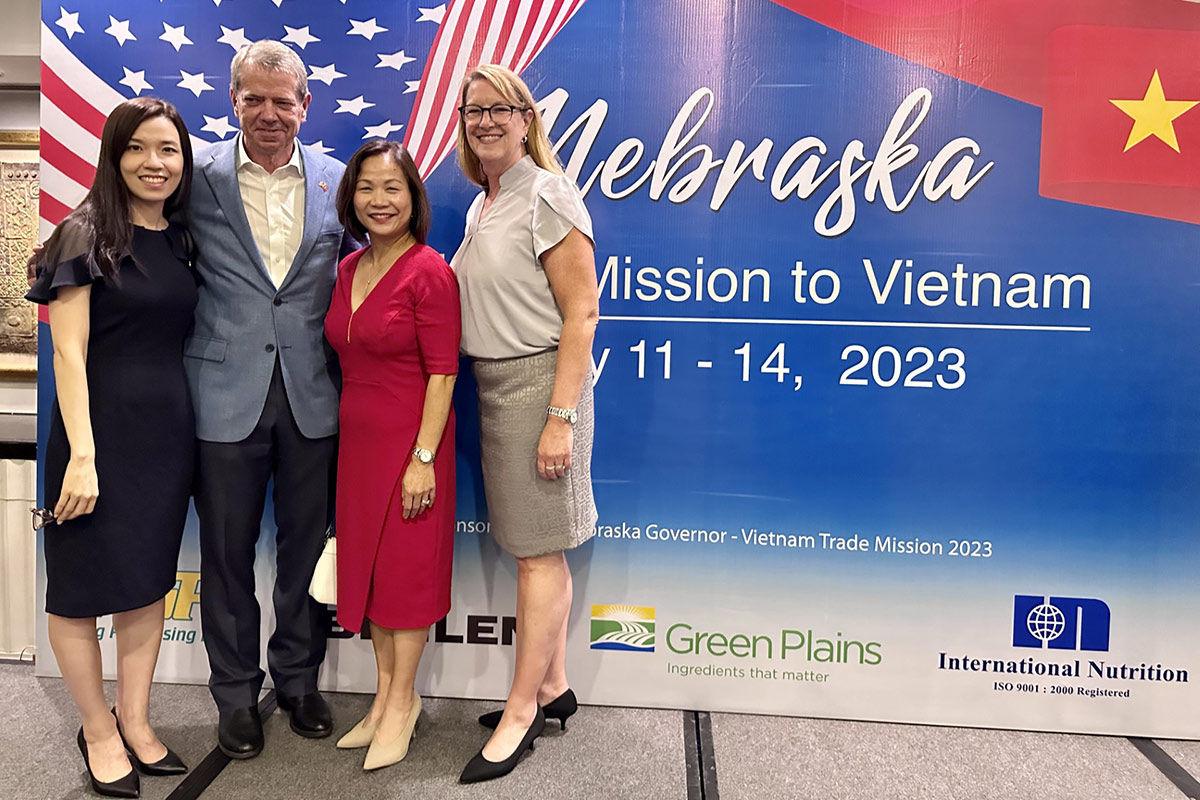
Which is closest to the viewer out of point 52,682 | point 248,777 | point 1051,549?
point 248,777

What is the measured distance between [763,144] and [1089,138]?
38.1 inches

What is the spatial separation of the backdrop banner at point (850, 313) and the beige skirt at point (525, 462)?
0.40 metres

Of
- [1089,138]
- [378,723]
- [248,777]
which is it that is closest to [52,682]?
[248,777]

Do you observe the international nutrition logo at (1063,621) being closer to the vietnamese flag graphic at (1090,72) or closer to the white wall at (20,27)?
the vietnamese flag graphic at (1090,72)

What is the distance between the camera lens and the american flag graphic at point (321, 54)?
247 cm

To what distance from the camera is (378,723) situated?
7.48ft

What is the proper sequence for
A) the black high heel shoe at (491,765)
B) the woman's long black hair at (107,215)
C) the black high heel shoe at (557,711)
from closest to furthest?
the woman's long black hair at (107,215)
the black high heel shoe at (491,765)
the black high heel shoe at (557,711)

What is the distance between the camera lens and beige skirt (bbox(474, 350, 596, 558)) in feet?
6.75

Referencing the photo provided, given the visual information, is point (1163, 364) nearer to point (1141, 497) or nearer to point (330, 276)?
point (1141, 497)

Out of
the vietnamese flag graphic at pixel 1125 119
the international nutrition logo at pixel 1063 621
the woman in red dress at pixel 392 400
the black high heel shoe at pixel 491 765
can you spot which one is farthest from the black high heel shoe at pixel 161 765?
the vietnamese flag graphic at pixel 1125 119

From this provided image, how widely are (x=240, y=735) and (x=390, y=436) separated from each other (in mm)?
1000

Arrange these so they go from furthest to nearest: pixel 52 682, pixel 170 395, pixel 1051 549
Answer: pixel 52 682 → pixel 1051 549 → pixel 170 395

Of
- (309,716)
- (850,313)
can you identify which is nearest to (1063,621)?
(850,313)

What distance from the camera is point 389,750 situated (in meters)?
2.17
